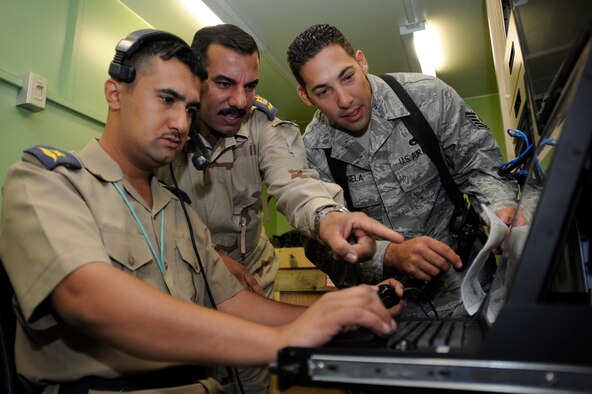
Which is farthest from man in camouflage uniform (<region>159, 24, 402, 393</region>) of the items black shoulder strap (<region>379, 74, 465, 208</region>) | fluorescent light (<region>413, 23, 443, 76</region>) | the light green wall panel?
the light green wall panel

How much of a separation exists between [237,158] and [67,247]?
2.85 feet

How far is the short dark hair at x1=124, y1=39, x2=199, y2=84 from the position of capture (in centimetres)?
107

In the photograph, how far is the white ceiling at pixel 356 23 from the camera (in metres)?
2.65

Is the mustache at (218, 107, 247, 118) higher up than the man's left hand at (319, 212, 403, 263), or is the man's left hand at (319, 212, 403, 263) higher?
the mustache at (218, 107, 247, 118)

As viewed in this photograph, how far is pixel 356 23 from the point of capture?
2.93 meters

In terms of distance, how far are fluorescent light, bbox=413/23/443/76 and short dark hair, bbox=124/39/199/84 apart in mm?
2279

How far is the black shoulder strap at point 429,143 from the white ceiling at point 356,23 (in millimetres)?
1529

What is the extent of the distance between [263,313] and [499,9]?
1.51 m

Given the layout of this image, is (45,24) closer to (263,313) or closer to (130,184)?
(130,184)

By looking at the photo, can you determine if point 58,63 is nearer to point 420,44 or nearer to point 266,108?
point 266,108

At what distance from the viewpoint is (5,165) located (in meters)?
1.68

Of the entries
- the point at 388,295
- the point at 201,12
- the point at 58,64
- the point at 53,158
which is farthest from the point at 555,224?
the point at 201,12

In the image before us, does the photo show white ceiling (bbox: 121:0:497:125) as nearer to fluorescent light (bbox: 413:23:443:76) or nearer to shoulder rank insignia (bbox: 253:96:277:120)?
fluorescent light (bbox: 413:23:443:76)

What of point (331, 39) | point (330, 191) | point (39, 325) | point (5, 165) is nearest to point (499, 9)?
point (331, 39)
